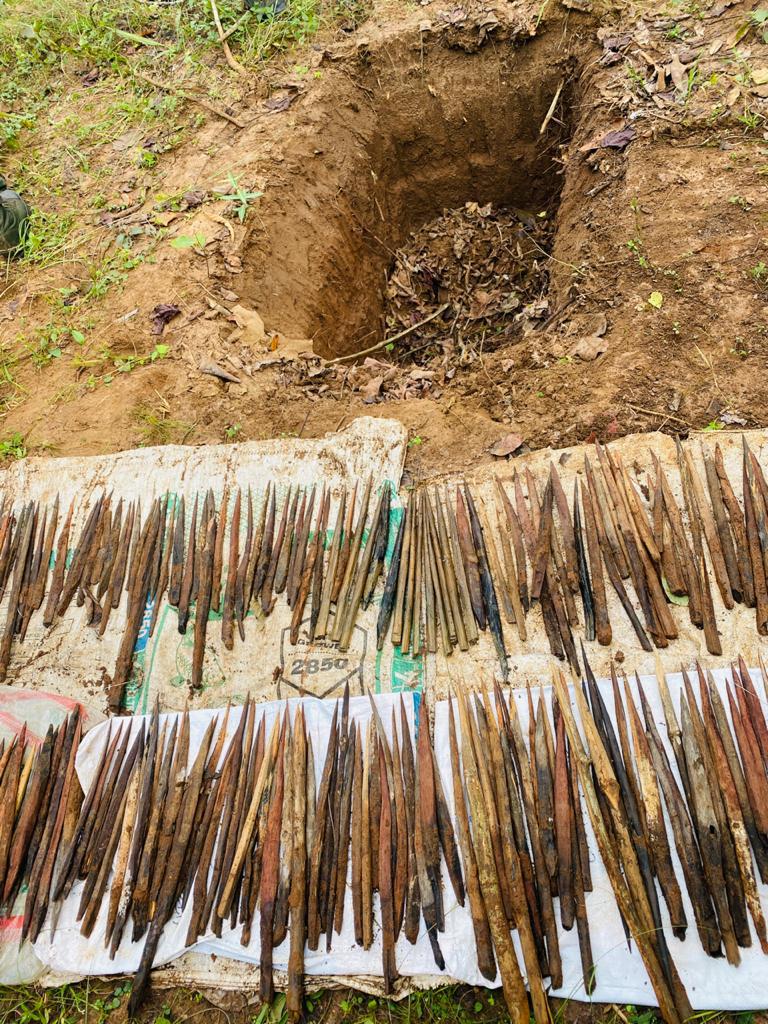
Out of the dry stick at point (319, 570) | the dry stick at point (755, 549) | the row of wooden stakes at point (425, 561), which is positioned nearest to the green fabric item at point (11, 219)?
the row of wooden stakes at point (425, 561)

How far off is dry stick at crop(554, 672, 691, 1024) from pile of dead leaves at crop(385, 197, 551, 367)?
3.04m

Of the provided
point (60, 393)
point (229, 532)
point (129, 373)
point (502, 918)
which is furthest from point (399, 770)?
point (60, 393)

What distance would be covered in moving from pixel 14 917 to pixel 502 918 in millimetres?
1855

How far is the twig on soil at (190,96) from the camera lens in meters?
5.04

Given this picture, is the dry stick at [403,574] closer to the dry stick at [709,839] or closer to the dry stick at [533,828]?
the dry stick at [533,828]

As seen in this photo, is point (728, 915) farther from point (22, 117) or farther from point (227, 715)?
point (22, 117)

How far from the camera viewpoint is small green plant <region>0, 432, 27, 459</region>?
12.6 ft

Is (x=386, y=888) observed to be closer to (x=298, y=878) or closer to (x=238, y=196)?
(x=298, y=878)

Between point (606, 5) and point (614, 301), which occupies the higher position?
point (606, 5)

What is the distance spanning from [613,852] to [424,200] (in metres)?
5.61

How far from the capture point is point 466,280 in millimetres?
5266

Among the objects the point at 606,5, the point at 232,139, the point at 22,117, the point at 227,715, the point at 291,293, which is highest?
the point at 22,117

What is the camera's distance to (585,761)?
2098mm

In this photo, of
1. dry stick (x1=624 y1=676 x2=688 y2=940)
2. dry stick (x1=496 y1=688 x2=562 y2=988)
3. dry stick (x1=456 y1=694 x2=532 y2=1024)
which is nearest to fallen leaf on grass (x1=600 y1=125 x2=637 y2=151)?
dry stick (x1=624 y1=676 x2=688 y2=940)
